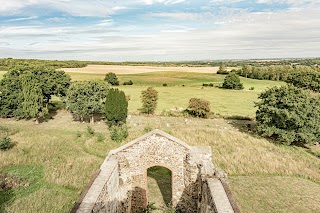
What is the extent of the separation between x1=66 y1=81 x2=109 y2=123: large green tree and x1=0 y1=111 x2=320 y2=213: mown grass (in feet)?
18.1

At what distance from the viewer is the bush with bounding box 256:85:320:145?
2683cm

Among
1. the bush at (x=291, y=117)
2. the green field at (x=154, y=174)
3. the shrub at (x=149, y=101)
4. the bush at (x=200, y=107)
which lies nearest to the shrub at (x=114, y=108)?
the green field at (x=154, y=174)

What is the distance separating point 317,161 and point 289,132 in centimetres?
572

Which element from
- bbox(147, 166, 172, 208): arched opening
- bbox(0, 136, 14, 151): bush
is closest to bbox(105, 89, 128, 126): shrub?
bbox(0, 136, 14, 151): bush

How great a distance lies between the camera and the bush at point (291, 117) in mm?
26828

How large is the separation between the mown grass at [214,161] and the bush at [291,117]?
89.9 inches

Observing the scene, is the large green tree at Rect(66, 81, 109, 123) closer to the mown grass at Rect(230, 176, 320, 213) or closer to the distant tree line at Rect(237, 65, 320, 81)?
the mown grass at Rect(230, 176, 320, 213)

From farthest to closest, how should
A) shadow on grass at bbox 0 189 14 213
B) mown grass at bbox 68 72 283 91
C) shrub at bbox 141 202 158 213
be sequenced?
mown grass at bbox 68 72 283 91 → shadow on grass at bbox 0 189 14 213 → shrub at bbox 141 202 158 213

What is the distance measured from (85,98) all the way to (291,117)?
917 inches

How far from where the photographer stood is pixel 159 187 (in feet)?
54.1

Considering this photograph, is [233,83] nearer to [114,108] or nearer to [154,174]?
[114,108]

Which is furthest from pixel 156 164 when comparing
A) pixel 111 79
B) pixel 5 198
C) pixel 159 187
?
pixel 111 79

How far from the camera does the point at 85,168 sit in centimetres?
1870

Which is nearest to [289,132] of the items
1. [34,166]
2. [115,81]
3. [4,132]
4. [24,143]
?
[34,166]
